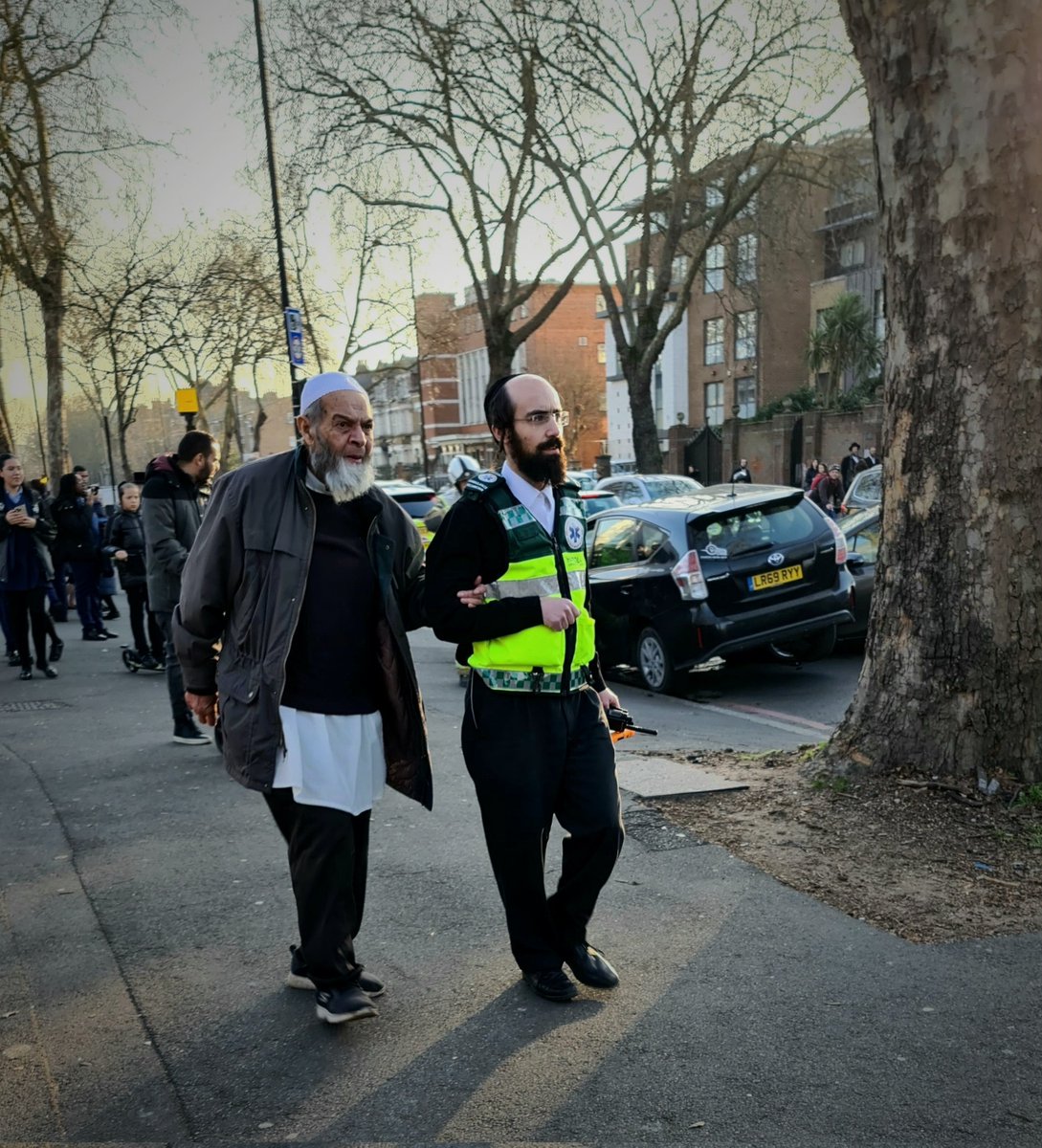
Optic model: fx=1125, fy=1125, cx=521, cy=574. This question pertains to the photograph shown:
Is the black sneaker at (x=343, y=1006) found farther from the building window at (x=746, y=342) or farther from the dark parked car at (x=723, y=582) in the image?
the building window at (x=746, y=342)

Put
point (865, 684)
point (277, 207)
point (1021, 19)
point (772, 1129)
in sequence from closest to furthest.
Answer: point (772, 1129), point (1021, 19), point (865, 684), point (277, 207)

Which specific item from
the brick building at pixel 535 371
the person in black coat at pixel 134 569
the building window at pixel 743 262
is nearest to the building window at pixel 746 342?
the brick building at pixel 535 371

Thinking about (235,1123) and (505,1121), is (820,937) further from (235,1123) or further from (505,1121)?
(235,1123)

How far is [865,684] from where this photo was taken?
17.8 feet

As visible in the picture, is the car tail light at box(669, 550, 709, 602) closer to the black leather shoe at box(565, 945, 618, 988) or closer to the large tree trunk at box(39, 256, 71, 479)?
the black leather shoe at box(565, 945, 618, 988)

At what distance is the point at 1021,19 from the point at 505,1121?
4.74 metres

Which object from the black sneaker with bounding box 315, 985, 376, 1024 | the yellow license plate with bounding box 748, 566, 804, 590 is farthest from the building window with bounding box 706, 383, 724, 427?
the black sneaker with bounding box 315, 985, 376, 1024

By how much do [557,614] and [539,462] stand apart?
49cm

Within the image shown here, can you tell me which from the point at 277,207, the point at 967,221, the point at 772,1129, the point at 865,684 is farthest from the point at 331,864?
the point at 277,207

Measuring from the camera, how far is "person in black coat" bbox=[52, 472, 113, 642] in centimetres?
1315

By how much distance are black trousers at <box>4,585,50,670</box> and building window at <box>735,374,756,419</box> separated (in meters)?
49.7

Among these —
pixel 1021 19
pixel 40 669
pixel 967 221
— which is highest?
pixel 1021 19

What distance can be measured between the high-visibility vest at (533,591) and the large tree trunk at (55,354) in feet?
85.7

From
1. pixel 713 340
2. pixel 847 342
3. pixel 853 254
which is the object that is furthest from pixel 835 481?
pixel 713 340
